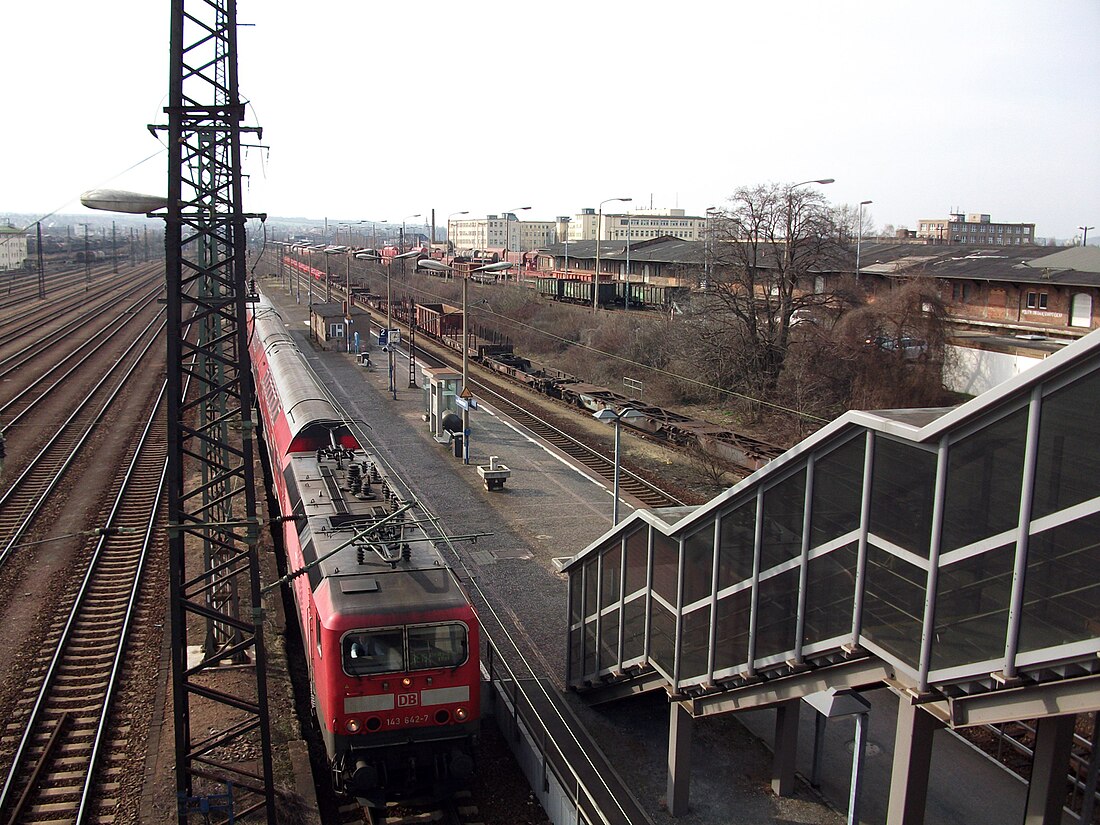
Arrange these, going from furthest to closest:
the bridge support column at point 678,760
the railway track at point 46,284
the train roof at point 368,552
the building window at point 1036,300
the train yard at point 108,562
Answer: the railway track at point 46,284 < the building window at point 1036,300 < the train yard at point 108,562 < the train roof at point 368,552 < the bridge support column at point 678,760

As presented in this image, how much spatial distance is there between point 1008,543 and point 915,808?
8.30 feet

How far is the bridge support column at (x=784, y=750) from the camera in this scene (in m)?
10.8

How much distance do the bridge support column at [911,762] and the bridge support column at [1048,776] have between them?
1196mm

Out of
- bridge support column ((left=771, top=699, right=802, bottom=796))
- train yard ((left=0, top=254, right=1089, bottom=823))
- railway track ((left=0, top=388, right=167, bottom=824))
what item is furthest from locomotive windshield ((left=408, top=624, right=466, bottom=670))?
bridge support column ((left=771, top=699, right=802, bottom=796))

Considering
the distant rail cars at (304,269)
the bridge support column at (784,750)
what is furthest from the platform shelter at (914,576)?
the distant rail cars at (304,269)

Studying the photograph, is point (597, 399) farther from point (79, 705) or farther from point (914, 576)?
point (914, 576)

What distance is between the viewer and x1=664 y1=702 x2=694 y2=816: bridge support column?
10.4 metres

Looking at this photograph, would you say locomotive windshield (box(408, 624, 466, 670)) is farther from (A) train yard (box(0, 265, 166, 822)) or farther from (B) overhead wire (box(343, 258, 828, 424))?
(B) overhead wire (box(343, 258, 828, 424))

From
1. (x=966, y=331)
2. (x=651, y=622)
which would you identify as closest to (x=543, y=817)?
(x=651, y=622)

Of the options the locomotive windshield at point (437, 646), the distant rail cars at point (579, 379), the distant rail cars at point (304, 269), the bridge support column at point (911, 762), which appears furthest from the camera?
the distant rail cars at point (304, 269)

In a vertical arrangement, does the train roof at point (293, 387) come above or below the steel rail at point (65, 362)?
above

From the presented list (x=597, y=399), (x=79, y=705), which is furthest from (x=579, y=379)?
(x=79, y=705)

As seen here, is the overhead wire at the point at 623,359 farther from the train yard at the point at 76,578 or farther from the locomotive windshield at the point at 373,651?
the locomotive windshield at the point at 373,651

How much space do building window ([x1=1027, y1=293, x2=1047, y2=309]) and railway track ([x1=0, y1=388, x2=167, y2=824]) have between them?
1367 inches
